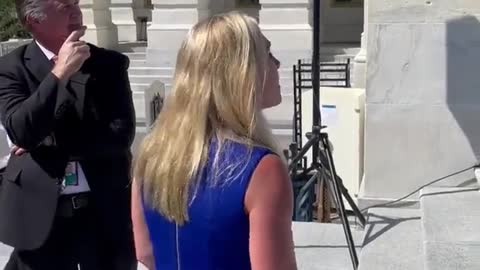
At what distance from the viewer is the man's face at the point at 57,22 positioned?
3.01 metres

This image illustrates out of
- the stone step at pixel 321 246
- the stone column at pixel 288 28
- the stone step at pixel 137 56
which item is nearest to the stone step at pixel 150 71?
the stone step at pixel 137 56

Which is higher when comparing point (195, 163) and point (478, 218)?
point (195, 163)

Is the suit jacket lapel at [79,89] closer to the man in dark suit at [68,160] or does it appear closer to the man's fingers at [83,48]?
the man in dark suit at [68,160]

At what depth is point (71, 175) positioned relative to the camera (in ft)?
10.2

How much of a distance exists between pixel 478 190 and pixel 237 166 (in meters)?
4.10

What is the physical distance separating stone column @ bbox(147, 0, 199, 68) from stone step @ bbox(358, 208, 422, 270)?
1154 centimetres

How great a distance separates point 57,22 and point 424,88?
332 centimetres

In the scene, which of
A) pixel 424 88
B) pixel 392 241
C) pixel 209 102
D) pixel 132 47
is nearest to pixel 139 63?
pixel 132 47

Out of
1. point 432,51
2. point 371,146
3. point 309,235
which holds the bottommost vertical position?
point 309,235

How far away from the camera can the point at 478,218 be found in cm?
489

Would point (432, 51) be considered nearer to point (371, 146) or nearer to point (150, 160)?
point (371, 146)

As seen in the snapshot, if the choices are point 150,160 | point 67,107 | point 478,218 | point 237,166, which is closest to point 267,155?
point 237,166

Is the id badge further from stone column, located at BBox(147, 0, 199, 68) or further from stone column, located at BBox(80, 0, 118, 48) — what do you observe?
stone column, located at BBox(80, 0, 118, 48)

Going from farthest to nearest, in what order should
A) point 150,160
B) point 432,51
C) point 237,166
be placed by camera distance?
point 432,51 → point 150,160 → point 237,166
